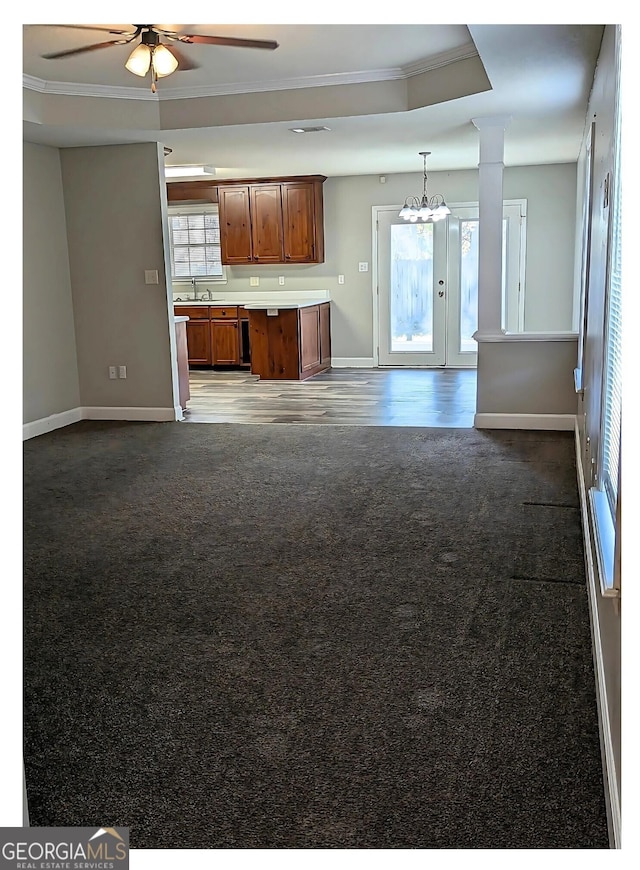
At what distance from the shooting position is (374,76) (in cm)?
582

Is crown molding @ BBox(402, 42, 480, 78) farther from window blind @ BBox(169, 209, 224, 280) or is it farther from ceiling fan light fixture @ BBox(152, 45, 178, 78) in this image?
window blind @ BBox(169, 209, 224, 280)

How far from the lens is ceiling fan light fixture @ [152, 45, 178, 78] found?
4227mm

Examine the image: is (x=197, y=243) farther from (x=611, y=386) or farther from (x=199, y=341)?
(x=611, y=386)

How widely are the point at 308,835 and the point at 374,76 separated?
5232mm

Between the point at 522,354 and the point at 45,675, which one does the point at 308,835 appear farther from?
the point at 522,354

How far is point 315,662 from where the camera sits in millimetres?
2785

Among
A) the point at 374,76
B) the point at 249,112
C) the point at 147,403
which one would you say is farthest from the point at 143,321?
the point at 374,76

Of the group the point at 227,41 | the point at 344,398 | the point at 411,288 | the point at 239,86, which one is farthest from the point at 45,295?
the point at 411,288

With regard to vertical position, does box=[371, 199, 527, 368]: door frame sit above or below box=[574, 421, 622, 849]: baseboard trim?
above

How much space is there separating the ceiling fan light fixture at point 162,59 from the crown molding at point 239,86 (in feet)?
5.96

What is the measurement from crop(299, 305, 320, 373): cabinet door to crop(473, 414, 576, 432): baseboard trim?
132 inches

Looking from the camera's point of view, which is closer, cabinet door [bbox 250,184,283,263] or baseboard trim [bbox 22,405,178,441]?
baseboard trim [bbox 22,405,178,441]

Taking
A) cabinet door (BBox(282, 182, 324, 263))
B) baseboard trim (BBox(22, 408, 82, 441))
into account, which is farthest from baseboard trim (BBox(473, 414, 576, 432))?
cabinet door (BBox(282, 182, 324, 263))

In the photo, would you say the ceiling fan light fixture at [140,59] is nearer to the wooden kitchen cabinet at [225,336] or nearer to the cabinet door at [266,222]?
the cabinet door at [266,222]
